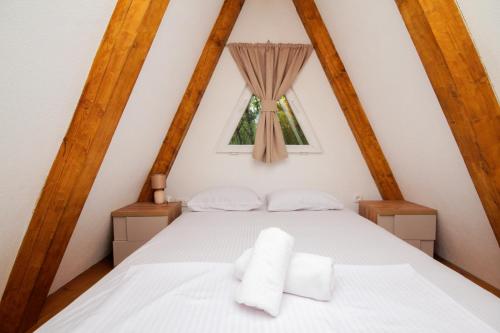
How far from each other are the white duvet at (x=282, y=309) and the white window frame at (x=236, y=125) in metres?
1.93

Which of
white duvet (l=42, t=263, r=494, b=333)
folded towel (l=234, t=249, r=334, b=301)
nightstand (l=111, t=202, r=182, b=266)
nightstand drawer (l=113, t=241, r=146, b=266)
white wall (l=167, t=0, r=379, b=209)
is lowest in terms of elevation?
nightstand drawer (l=113, t=241, r=146, b=266)

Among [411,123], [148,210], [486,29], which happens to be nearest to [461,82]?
[486,29]

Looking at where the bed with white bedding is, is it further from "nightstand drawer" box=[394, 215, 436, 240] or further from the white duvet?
"nightstand drawer" box=[394, 215, 436, 240]

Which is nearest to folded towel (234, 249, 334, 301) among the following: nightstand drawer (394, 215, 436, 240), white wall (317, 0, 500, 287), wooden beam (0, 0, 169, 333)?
wooden beam (0, 0, 169, 333)

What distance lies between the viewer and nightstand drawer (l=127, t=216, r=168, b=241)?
7.93 feet

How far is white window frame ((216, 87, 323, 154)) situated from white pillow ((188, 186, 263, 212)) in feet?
1.58

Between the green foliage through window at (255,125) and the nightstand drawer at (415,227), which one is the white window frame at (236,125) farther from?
the nightstand drawer at (415,227)

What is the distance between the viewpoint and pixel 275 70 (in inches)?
118

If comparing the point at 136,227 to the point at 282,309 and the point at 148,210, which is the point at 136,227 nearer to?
the point at 148,210

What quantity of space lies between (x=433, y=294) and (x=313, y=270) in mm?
446

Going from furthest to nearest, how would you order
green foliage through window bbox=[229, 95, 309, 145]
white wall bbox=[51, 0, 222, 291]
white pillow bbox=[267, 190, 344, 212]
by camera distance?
green foliage through window bbox=[229, 95, 309, 145] < white pillow bbox=[267, 190, 344, 212] < white wall bbox=[51, 0, 222, 291]

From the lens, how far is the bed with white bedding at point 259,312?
0.89 metres

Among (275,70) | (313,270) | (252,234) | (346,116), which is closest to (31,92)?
(313,270)

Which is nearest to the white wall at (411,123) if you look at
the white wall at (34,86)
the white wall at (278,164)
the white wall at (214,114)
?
the white wall at (214,114)
